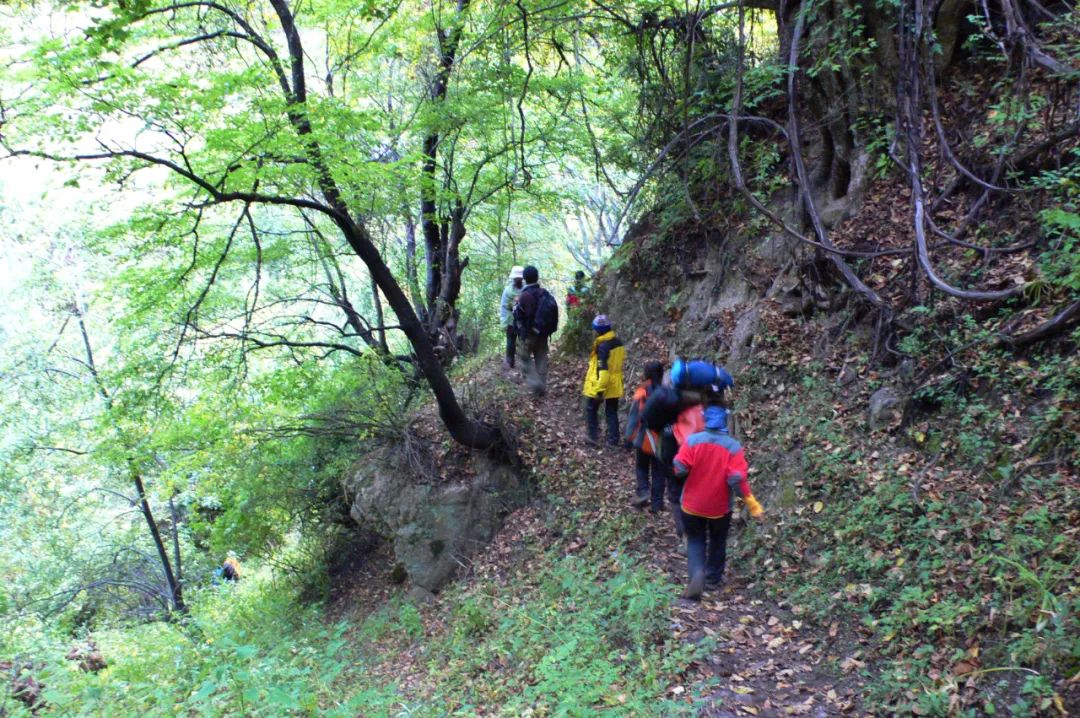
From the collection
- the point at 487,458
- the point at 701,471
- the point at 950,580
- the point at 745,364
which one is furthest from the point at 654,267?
the point at 950,580

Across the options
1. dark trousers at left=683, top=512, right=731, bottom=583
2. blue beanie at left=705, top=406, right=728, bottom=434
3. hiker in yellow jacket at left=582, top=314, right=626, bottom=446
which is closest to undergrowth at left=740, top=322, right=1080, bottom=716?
dark trousers at left=683, top=512, right=731, bottom=583

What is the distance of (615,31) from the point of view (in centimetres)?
988

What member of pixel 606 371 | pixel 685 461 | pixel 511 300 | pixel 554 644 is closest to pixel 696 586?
pixel 685 461

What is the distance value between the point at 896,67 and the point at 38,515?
25.8 metres

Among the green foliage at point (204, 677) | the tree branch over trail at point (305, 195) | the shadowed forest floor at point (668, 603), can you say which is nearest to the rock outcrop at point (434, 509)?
the shadowed forest floor at point (668, 603)

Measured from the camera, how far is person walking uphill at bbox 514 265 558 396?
1047 cm

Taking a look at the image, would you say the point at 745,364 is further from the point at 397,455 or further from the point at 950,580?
the point at 397,455

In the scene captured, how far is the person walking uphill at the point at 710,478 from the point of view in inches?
226

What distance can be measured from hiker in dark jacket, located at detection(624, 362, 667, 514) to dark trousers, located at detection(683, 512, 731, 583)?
112 cm

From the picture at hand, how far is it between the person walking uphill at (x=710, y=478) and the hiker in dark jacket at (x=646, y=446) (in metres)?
1.08

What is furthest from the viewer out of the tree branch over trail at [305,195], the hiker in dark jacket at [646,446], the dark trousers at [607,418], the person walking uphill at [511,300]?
the person walking uphill at [511,300]

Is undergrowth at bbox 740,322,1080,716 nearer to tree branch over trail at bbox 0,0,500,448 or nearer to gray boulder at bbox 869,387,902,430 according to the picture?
gray boulder at bbox 869,387,902,430

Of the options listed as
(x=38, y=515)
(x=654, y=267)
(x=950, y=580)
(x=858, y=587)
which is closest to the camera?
(x=950, y=580)

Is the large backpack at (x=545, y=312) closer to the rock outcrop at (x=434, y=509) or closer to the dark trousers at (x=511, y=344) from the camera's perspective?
the dark trousers at (x=511, y=344)
